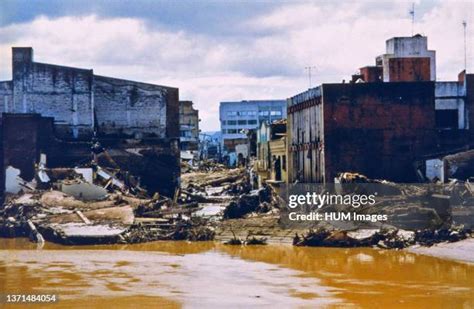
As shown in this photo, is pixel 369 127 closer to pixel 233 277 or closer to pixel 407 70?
pixel 407 70

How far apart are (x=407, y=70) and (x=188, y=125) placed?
180 feet

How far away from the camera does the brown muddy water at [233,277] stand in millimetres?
21562

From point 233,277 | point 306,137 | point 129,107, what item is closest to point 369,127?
point 306,137

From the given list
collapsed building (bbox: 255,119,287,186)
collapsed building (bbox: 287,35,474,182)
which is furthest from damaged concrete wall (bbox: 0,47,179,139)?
collapsed building (bbox: 287,35,474,182)

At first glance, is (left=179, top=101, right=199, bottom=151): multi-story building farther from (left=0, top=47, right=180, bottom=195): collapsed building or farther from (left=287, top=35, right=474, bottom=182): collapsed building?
(left=287, top=35, right=474, bottom=182): collapsed building

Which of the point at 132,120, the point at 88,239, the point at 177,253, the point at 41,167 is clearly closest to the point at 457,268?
the point at 177,253

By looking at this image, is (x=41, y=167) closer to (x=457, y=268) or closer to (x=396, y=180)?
(x=396, y=180)

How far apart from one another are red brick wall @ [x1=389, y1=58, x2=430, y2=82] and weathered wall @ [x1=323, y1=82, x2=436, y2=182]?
5.41m

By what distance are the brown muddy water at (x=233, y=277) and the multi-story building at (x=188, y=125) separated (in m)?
62.7

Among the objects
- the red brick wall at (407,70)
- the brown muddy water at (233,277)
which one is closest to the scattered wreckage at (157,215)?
the brown muddy water at (233,277)

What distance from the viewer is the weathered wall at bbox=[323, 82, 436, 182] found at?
1601 inches

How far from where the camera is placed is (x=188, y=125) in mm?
98750

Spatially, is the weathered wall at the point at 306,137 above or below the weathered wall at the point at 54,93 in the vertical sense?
below

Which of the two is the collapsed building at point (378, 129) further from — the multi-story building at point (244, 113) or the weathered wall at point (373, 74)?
the multi-story building at point (244, 113)
